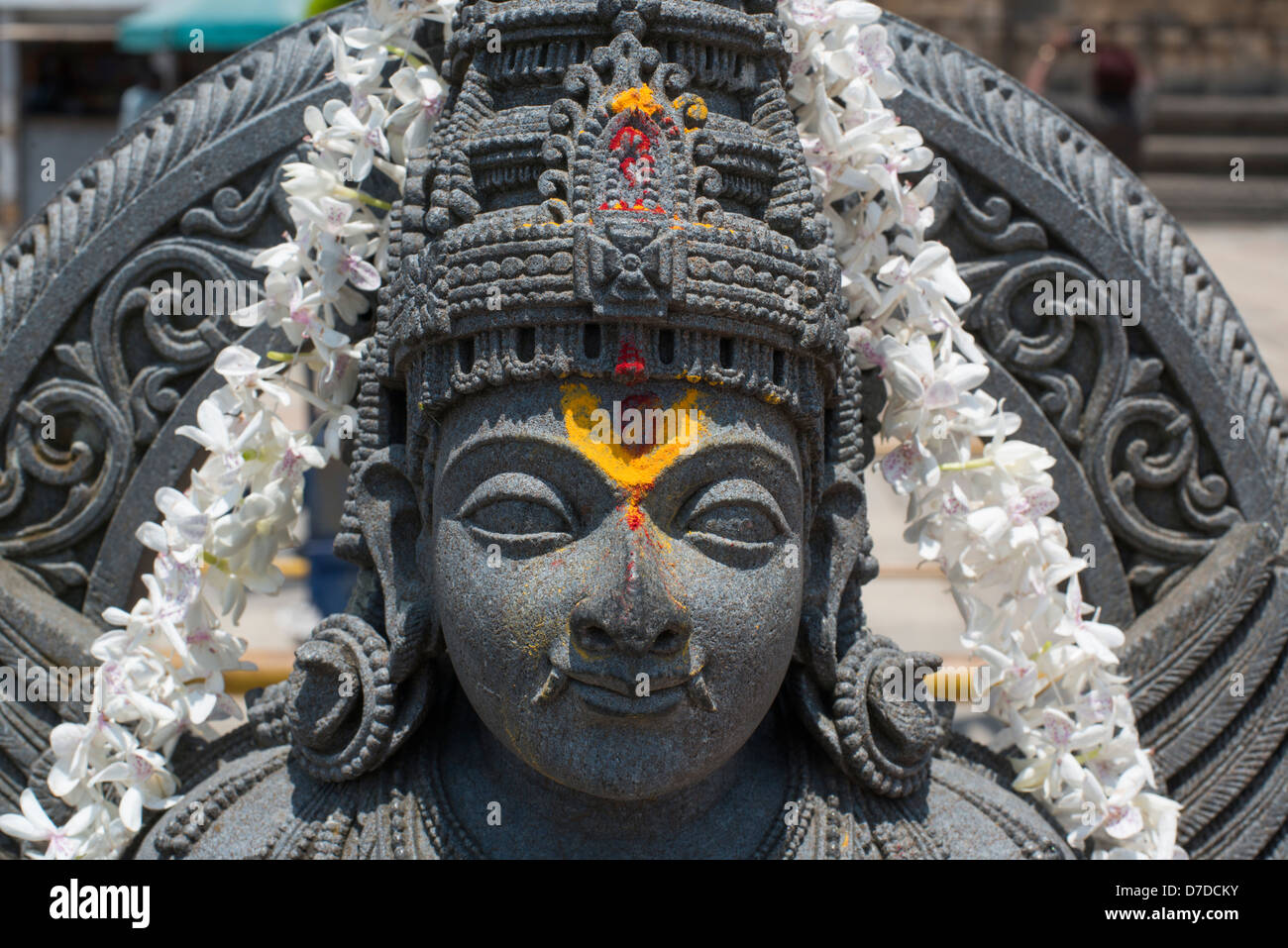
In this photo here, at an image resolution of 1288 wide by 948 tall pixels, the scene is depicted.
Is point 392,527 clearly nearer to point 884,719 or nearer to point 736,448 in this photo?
point 736,448

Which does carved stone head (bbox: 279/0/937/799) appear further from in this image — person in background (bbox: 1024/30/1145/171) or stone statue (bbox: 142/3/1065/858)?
person in background (bbox: 1024/30/1145/171)

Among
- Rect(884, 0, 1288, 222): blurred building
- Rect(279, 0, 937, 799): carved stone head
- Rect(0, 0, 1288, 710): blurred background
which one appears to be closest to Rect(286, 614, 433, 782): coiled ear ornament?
Rect(279, 0, 937, 799): carved stone head

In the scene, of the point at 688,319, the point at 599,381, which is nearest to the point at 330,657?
the point at 599,381

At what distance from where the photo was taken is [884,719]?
3.22 m

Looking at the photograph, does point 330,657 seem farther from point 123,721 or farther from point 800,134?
point 800,134

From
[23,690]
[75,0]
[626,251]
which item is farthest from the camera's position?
[75,0]

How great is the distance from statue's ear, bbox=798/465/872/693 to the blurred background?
374cm

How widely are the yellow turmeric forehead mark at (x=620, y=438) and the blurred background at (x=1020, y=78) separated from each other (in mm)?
3927

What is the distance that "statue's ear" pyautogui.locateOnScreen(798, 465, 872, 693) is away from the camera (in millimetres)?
3229

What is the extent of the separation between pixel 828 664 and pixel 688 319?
857 mm

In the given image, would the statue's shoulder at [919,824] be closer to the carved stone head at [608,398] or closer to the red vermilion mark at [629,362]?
the carved stone head at [608,398]

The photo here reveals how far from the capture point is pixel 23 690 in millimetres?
3697

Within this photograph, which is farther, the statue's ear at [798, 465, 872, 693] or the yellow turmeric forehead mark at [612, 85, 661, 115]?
the statue's ear at [798, 465, 872, 693]

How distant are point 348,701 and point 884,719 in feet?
3.77
